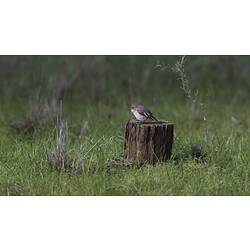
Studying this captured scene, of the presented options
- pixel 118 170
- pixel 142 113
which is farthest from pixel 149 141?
pixel 118 170

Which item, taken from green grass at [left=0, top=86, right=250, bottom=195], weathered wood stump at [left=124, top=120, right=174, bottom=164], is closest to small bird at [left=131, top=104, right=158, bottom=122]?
weathered wood stump at [left=124, top=120, right=174, bottom=164]

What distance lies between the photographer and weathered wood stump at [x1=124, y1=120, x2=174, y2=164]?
7.25 m

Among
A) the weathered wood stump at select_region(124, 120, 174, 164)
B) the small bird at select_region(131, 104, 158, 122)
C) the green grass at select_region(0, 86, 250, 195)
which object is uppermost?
the small bird at select_region(131, 104, 158, 122)

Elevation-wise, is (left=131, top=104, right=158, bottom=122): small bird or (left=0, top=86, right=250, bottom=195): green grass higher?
(left=131, top=104, right=158, bottom=122): small bird

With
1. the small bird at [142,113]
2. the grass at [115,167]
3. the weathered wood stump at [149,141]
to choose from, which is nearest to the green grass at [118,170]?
the grass at [115,167]

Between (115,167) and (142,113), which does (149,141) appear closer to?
(142,113)

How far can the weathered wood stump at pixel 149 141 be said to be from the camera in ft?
23.8

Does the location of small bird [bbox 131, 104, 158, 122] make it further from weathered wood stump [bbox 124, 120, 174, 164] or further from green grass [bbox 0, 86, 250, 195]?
green grass [bbox 0, 86, 250, 195]

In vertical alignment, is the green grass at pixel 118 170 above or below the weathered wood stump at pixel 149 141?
below

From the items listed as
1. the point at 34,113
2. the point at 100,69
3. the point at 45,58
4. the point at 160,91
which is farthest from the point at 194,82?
the point at 34,113

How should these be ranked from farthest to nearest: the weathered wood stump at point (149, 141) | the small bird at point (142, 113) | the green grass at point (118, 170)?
the small bird at point (142, 113), the weathered wood stump at point (149, 141), the green grass at point (118, 170)

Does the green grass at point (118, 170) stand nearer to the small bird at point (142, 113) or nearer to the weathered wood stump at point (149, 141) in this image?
the weathered wood stump at point (149, 141)

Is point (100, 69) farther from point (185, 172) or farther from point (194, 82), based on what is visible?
point (185, 172)

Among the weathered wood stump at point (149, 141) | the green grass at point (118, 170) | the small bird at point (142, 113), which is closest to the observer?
the green grass at point (118, 170)
